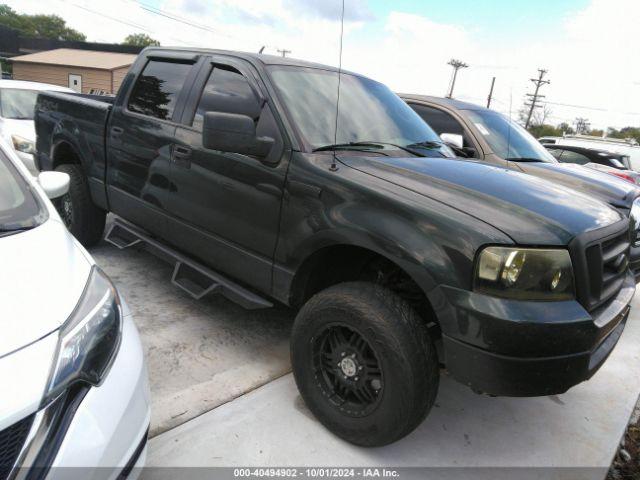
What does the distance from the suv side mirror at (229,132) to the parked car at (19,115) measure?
5298 millimetres

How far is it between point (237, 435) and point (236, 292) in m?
0.88

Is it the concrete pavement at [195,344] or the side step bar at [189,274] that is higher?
the side step bar at [189,274]

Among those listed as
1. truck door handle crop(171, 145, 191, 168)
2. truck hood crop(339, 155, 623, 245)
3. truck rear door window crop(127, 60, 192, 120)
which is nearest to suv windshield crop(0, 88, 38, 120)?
truck rear door window crop(127, 60, 192, 120)

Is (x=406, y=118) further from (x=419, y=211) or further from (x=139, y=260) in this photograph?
(x=139, y=260)

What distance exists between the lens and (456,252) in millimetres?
2006

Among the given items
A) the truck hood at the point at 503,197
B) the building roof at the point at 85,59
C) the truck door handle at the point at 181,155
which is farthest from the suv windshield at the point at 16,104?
the building roof at the point at 85,59

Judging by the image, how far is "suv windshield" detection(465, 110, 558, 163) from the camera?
5199 mm

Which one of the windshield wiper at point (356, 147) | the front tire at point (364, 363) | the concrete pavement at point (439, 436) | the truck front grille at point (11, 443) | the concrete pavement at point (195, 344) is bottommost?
the concrete pavement at point (439, 436)

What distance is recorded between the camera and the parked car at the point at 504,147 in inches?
179

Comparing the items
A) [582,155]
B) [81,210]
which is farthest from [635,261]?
[582,155]

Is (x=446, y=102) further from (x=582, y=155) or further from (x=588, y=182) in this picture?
(x=582, y=155)

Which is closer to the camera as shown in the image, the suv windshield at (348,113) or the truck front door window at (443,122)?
the suv windshield at (348,113)

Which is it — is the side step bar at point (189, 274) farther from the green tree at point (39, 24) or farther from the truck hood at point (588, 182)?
the green tree at point (39, 24)

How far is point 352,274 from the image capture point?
2.76 m
